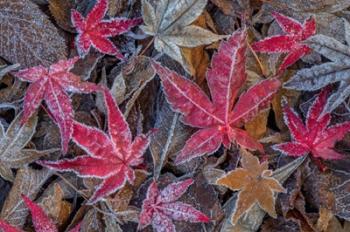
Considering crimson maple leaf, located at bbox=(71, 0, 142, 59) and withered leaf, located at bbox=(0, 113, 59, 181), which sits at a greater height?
crimson maple leaf, located at bbox=(71, 0, 142, 59)

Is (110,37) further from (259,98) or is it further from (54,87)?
(259,98)

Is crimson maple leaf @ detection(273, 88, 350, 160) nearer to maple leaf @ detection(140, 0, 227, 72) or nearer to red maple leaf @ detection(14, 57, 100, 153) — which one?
maple leaf @ detection(140, 0, 227, 72)

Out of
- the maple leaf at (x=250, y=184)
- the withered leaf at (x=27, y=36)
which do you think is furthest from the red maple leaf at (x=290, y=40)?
the withered leaf at (x=27, y=36)

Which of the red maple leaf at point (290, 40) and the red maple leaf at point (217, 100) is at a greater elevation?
the red maple leaf at point (290, 40)

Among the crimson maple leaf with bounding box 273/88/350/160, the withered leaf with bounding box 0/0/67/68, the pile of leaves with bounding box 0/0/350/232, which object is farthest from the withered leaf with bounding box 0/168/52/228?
the crimson maple leaf with bounding box 273/88/350/160

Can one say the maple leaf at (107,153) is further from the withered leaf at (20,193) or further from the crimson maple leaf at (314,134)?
the crimson maple leaf at (314,134)

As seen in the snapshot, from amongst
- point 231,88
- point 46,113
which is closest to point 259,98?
point 231,88
